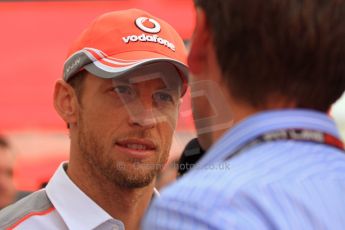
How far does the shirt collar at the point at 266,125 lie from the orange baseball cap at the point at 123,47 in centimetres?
102

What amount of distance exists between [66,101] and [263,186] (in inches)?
49.7

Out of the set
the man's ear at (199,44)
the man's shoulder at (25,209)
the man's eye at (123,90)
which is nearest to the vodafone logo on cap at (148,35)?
the man's eye at (123,90)

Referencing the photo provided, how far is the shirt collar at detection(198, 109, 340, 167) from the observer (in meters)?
1.05

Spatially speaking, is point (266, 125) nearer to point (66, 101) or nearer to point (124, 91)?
point (124, 91)

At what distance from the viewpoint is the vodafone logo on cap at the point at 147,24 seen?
7.16ft

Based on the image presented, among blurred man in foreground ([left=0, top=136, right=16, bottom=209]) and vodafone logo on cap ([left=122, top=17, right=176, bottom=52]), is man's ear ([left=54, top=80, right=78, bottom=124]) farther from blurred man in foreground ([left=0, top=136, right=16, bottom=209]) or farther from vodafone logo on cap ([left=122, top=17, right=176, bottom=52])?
blurred man in foreground ([left=0, top=136, right=16, bottom=209])

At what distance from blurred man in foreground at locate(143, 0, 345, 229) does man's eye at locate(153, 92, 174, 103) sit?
37.5 inches

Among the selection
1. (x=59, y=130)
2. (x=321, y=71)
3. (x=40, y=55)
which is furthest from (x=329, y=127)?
(x=40, y=55)

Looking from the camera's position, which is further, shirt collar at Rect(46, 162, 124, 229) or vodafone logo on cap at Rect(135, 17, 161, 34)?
vodafone logo on cap at Rect(135, 17, 161, 34)

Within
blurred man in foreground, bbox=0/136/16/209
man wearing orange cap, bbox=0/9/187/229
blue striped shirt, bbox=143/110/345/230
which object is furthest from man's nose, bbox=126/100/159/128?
blurred man in foreground, bbox=0/136/16/209

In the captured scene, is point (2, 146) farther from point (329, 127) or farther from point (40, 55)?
point (329, 127)

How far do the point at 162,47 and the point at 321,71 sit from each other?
1124 mm

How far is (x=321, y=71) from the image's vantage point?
1066 millimetres

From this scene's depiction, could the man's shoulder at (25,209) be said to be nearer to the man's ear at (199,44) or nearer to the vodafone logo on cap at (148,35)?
the vodafone logo on cap at (148,35)
